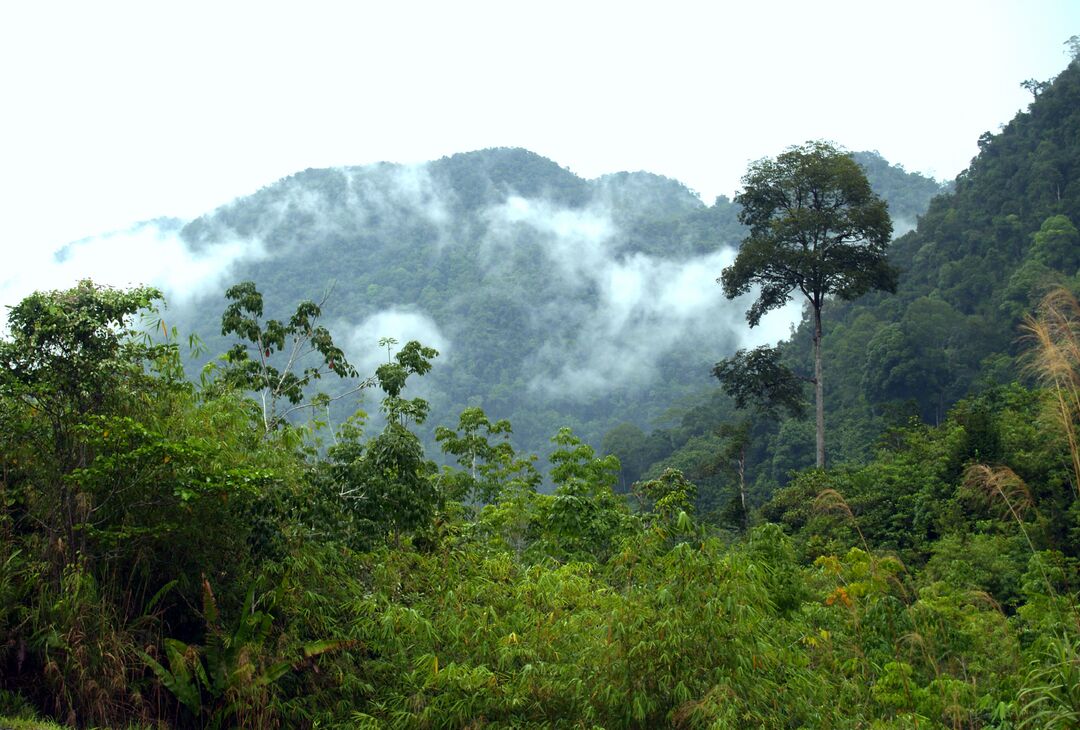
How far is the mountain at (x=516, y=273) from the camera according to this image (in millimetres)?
89188

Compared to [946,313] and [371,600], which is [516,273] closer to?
[946,313]

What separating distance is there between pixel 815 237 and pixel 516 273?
8719 cm

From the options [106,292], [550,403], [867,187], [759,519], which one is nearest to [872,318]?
[867,187]

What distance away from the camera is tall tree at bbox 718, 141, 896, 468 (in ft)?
70.1

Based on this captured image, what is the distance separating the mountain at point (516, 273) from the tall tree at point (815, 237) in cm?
5398

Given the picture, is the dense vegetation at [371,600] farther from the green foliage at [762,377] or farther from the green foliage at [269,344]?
the green foliage at [762,377]

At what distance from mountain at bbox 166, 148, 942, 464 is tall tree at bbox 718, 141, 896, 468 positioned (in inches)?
2125

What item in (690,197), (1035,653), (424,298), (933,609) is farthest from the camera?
(690,197)

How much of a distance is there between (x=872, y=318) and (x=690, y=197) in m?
103

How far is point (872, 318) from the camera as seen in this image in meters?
41.0

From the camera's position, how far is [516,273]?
108 meters

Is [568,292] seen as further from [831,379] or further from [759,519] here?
[759,519]

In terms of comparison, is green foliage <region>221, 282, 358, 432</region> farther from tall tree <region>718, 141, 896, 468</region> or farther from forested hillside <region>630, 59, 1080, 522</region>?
forested hillside <region>630, 59, 1080, 522</region>

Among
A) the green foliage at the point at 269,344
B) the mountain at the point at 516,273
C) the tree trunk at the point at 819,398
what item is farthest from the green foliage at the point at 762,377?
the mountain at the point at 516,273
